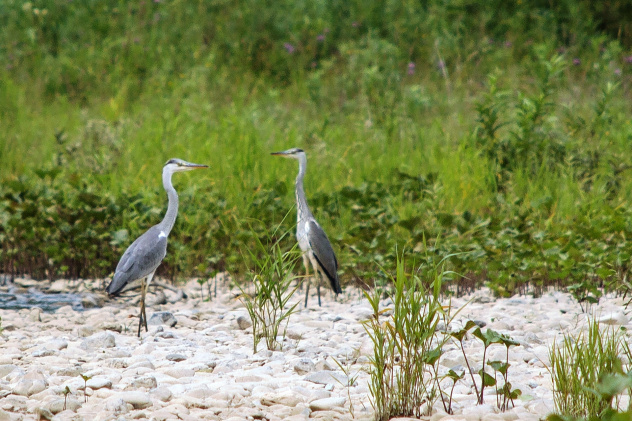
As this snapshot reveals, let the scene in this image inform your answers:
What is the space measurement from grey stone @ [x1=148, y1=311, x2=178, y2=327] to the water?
2.41 feet

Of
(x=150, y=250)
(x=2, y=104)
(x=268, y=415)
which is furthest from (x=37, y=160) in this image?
(x=268, y=415)

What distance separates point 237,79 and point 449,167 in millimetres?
6385

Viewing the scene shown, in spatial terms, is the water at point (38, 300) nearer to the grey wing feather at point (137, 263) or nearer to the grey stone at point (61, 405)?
the grey wing feather at point (137, 263)

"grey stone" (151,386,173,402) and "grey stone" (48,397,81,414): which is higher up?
"grey stone" (151,386,173,402)

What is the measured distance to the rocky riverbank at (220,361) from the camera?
312 cm

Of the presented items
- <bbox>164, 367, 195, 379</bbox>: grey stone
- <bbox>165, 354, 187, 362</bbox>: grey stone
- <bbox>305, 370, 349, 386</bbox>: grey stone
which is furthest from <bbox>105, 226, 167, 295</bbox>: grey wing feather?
<bbox>305, 370, 349, 386</bbox>: grey stone

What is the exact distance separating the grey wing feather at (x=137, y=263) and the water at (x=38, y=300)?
25.9 inches

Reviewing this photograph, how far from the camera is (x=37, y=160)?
8234mm

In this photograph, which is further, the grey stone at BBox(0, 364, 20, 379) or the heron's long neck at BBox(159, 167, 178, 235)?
the heron's long neck at BBox(159, 167, 178, 235)

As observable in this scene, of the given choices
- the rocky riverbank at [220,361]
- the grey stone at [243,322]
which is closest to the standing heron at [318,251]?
the rocky riverbank at [220,361]

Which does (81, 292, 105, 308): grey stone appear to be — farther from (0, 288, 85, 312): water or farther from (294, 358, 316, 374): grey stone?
(294, 358, 316, 374): grey stone

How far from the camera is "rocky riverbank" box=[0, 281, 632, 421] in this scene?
3121 millimetres

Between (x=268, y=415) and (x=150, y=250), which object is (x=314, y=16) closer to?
(x=150, y=250)

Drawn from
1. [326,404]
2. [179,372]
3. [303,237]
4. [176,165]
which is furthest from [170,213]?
[326,404]
